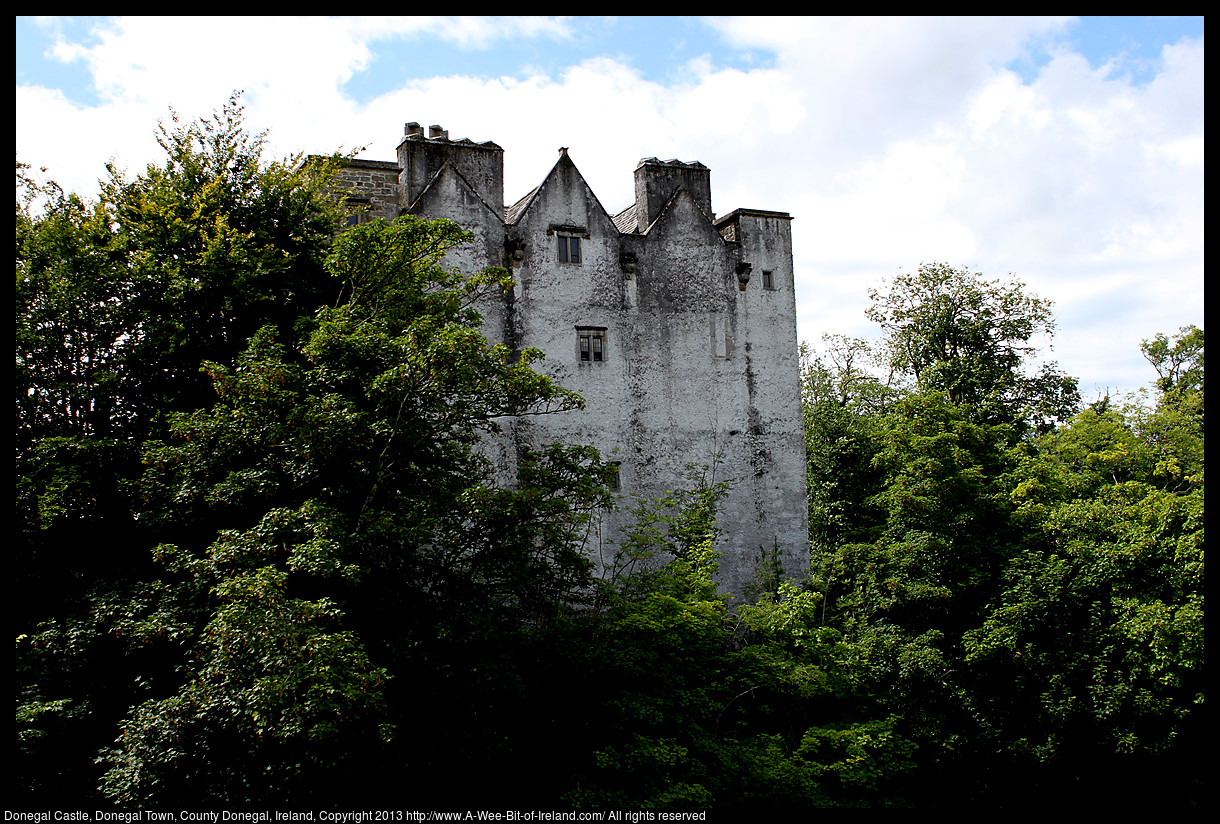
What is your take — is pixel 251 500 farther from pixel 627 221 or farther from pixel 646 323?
pixel 627 221

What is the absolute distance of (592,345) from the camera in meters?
25.4

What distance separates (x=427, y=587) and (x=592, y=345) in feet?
29.3

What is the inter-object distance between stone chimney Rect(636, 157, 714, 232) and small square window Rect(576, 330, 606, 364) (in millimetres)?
4115

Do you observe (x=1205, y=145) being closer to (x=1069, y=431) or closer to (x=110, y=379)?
(x=110, y=379)

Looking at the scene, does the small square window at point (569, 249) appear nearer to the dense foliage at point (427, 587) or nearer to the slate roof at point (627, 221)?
the slate roof at point (627, 221)

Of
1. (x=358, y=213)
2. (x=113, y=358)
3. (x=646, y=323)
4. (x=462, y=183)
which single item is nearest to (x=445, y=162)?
(x=462, y=183)

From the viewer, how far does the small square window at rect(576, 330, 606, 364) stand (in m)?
25.2

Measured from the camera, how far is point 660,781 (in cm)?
1809

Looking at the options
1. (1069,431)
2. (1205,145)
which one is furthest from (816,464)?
(1205,145)

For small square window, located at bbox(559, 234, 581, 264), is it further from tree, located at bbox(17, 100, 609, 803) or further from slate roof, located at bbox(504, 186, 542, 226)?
tree, located at bbox(17, 100, 609, 803)

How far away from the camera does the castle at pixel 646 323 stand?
2481 cm

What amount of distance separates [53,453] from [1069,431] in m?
30.5

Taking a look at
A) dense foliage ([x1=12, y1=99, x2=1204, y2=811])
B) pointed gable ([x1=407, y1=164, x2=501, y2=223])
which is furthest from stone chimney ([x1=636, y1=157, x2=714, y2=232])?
dense foliage ([x1=12, y1=99, x2=1204, y2=811])

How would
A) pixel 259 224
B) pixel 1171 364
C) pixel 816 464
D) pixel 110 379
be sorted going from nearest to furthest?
pixel 110 379 → pixel 259 224 → pixel 816 464 → pixel 1171 364
